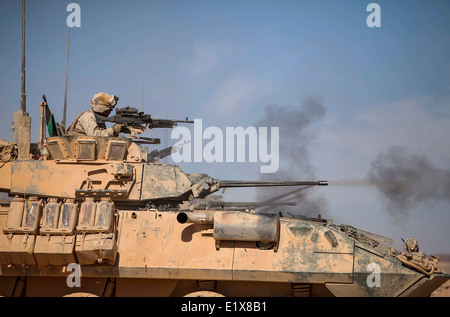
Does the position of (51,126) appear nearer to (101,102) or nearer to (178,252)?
(101,102)

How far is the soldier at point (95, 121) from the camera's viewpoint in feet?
52.3

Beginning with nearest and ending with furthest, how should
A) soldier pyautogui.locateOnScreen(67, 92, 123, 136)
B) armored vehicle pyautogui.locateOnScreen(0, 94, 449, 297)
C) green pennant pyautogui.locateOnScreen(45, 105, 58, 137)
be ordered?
armored vehicle pyautogui.locateOnScreen(0, 94, 449, 297) → soldier pyautogui.locateOnScreen(67, 92, 123, 136) → green pennant pyautogui.locateOnScreen(45, 105, 58, 137)

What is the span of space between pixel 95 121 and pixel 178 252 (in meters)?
4.55

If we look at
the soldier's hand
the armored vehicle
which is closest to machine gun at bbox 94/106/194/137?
the soldier's hand

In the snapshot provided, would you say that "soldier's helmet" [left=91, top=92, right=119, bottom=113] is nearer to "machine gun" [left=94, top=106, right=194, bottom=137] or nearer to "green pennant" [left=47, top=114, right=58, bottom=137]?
"machine gun" [left=94, top=106, right=194, bottom=137]

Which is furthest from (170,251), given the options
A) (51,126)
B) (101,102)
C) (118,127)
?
(51,126)

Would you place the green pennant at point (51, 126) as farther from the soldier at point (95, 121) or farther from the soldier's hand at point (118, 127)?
the soldier's hand at point (118, 127)

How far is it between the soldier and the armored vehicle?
164cm

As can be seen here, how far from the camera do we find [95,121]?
53.1ft

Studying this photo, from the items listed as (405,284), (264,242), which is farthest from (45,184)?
(405,284)

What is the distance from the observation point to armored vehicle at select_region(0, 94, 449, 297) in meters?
13.2

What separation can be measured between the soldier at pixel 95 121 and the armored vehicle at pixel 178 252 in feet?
5.38

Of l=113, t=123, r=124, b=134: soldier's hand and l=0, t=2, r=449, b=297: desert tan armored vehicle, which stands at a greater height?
l=113, t=123, r=124, b=134: soldier's hand
